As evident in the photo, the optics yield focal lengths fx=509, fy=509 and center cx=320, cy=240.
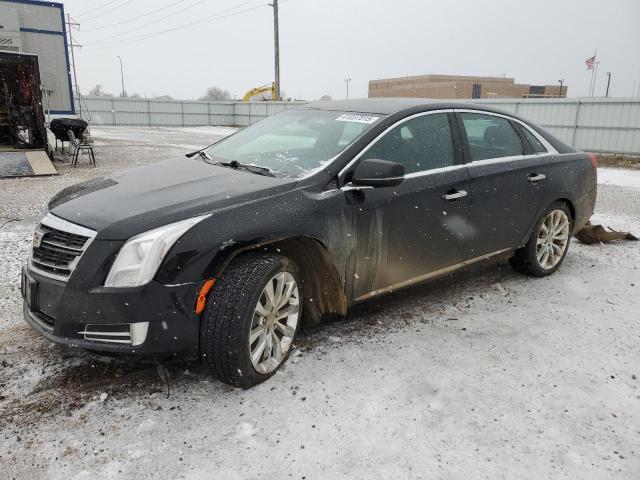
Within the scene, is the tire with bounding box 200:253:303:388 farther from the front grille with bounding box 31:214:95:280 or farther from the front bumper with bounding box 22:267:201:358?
the front grille with bounding box 31:214:95:280

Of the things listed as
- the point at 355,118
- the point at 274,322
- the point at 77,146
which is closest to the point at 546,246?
the point at 355,118

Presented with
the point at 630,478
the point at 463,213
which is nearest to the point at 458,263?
the point at 463,213

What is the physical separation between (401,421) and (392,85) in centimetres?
6782

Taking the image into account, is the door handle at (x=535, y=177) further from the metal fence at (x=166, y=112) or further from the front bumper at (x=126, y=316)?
the metal fence at (x=166, y=112)

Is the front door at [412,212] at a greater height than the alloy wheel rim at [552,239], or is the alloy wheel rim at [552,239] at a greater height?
the front door at [412,212]

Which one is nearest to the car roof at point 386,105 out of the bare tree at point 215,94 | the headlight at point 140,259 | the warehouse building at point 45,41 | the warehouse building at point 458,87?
the headlight at point 140,259

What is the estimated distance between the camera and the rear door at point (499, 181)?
388cm

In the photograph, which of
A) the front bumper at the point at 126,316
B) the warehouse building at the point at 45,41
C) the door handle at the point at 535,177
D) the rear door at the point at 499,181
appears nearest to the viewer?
the front bumper at the point at 126,316

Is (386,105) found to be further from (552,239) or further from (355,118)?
(552,239)

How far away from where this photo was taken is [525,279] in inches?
186

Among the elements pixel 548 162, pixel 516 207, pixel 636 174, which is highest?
pixel 548 162

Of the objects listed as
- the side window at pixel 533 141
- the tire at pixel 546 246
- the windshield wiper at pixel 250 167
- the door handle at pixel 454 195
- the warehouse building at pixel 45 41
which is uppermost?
the warehouse building at pixel 45 41

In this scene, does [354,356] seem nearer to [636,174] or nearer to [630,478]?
[630,478]

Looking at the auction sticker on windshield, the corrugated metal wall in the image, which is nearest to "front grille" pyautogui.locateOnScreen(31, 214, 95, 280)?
the auction sticker on windshield
